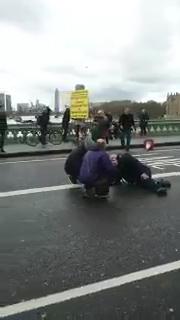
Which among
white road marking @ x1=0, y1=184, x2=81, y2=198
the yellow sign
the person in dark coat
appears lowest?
white road marking @ x1=0, y1=184, x2=81, y2=198

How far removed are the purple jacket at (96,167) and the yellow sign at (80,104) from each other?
16.9 metres

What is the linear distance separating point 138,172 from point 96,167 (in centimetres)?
129

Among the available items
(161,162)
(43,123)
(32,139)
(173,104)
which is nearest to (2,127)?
(43,123)

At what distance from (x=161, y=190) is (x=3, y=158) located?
31.4 ft

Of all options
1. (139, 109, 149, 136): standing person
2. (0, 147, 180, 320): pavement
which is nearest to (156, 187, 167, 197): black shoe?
(0, 147, 180, 320): pavement

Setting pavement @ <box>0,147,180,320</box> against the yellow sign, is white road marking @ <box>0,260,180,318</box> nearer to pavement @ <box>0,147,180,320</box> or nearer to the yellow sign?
pavement @ <box>0,147,180,320</box>

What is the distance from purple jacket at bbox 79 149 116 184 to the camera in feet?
37.3

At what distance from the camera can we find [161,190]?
11.9m

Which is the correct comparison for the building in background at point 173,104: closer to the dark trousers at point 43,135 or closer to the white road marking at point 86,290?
the dark trousers at point 43,135

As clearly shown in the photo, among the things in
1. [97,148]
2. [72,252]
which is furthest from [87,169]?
[72,252]

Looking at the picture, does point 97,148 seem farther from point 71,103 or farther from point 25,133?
point 71,103

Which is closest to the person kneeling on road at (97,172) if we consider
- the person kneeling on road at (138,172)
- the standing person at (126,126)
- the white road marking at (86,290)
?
the person kneeling on road at (138,172)

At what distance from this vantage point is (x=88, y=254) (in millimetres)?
7320

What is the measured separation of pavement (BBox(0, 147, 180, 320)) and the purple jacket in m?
0.44
